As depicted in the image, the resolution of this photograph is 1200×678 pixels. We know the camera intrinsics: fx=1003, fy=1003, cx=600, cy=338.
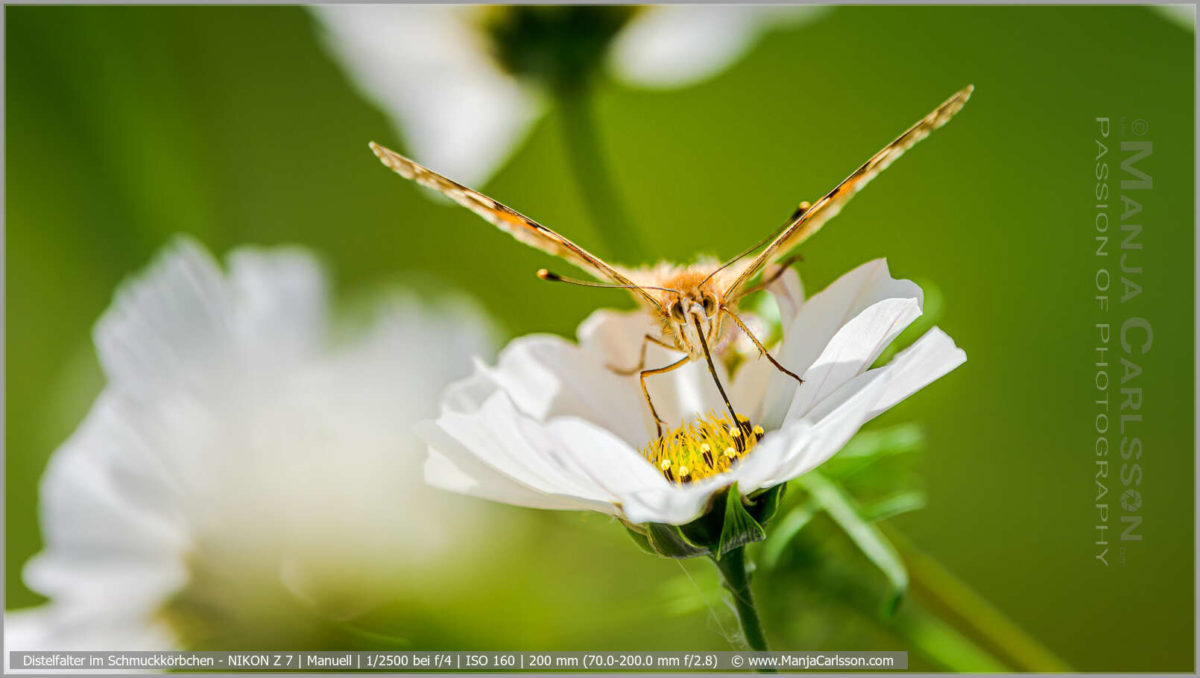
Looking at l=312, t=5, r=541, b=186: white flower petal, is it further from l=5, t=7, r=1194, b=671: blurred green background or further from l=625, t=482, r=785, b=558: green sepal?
l=625, t=482, r=785, b=558: green sepal

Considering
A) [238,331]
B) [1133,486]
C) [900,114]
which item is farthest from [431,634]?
[900,114]

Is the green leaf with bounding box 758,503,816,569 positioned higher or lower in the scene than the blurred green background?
lower

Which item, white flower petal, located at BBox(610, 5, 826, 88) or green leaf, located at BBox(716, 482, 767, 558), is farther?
white flower petal, located at BBox(610, 5, 826, 88)

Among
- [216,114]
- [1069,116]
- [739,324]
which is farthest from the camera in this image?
[216,114]

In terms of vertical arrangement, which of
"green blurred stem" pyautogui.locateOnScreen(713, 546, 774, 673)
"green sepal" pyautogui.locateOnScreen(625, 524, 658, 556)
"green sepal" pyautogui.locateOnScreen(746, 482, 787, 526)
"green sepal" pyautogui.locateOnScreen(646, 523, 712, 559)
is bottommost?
"green blurred stem" pyautogui.locateOnScreen(713, 546, 774, 673)

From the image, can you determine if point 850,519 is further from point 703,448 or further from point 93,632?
point 93,632

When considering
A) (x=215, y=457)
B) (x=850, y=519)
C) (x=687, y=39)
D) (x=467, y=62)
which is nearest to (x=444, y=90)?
(x=467, y=62)

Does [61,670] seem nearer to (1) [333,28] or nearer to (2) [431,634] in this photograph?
(2) [431,634]

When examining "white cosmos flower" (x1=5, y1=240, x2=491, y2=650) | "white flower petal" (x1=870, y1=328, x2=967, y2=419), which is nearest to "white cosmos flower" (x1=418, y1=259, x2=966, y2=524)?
"white flower petal" (x1=870, y1=328, x2=967, y2=419)
